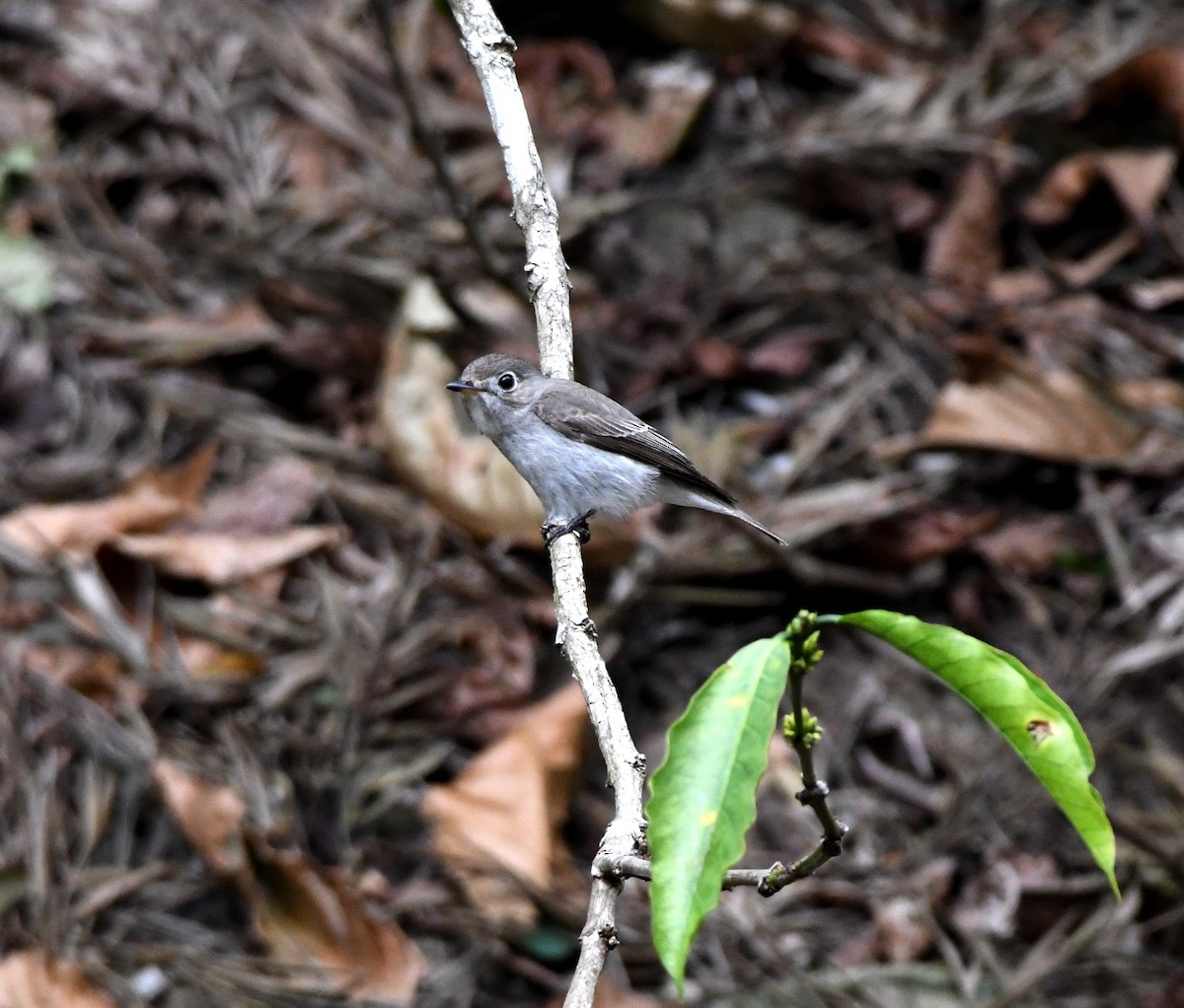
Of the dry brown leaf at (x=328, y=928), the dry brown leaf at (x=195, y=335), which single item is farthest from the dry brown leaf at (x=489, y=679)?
the dry brown leaf at (x=195, y=335)

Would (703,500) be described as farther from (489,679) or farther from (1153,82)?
(1153,82)

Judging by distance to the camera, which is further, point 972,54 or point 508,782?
point 972,54

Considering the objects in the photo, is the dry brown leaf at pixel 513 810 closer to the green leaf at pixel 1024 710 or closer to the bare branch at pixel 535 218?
Answer: the bare branch at pixel 535 218

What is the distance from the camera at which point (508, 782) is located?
435 centimetres

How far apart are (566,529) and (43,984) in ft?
6.66

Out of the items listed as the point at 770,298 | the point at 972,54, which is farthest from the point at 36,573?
the point at 972,54

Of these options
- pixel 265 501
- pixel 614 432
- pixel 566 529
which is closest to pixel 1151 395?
pixel 614 432

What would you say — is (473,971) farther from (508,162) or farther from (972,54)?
(972,54)

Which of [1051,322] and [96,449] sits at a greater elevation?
[1051,322]

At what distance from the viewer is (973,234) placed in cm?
623

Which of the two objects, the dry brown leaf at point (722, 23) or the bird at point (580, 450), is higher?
the dry brown leaf at point (722, 23)

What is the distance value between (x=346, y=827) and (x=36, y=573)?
154 cm

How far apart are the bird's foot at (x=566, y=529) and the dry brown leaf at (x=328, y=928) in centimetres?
127

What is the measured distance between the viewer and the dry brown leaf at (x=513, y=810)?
418 cm
